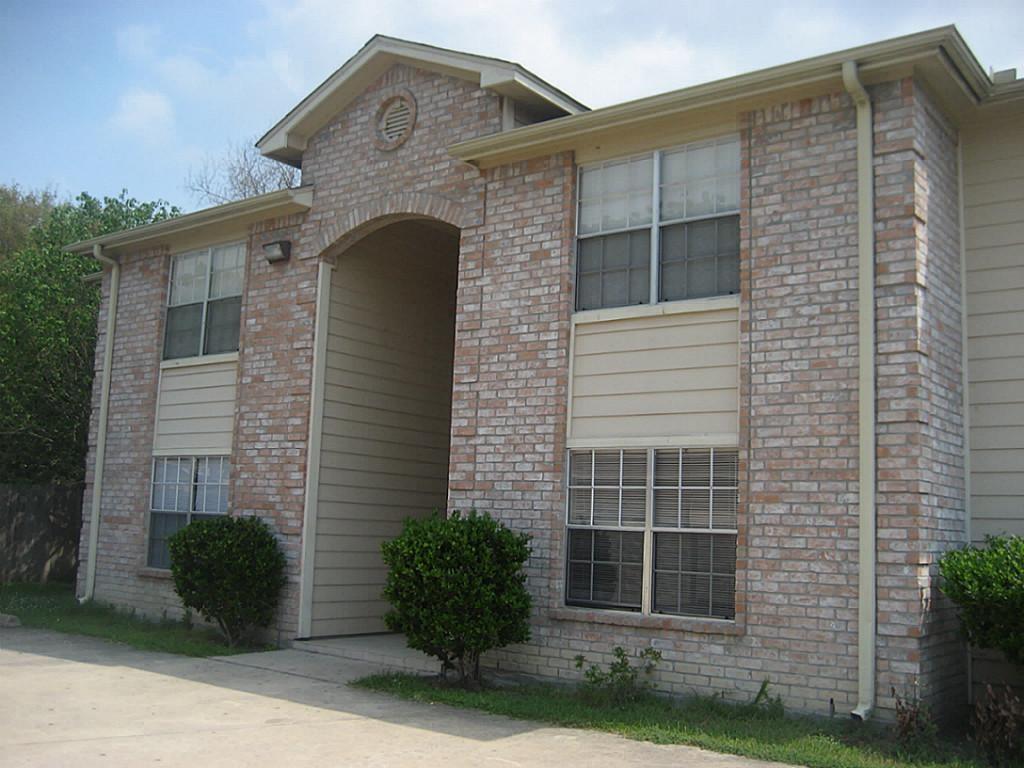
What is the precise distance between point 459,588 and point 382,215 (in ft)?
15.4

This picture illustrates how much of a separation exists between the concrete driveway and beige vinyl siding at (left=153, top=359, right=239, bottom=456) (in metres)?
3.46

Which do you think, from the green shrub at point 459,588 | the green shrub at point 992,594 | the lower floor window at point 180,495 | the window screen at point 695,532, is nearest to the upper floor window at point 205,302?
the lower floor window at point 180,495

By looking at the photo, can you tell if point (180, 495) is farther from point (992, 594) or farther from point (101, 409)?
point (992, 594)

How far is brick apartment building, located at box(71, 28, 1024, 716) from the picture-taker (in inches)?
323

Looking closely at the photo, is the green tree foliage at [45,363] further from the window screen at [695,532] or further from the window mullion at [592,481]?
the window screen at [695,532]

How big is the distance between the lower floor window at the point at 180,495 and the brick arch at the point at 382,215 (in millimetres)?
3177

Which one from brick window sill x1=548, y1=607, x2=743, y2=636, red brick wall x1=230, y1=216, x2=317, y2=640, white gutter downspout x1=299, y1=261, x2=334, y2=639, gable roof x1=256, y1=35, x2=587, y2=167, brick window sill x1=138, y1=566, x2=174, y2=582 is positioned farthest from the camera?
brick window sill x1=138, y1=566, x2=174, y2=582

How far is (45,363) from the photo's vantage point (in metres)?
19.4

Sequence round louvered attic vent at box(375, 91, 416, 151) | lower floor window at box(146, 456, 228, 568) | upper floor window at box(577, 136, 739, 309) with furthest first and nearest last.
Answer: lower floor window at box(146, 456, 228, 568)
round louvered attic vent at box(375, 91, 416, 151)
upper floor window at box(577, 136, 739, 309)

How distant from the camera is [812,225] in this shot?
872 cm

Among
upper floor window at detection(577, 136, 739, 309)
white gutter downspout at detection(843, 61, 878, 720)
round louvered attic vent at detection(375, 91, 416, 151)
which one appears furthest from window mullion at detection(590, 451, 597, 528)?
round louvered attic vent at detection(375, 91, 416, 151)

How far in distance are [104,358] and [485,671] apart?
8056mm

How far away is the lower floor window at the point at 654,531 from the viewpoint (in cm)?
892

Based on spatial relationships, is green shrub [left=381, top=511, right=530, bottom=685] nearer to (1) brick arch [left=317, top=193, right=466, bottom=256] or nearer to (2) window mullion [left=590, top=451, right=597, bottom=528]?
(2) window mullion [left=590, top=451, right=597, bottom=528]
